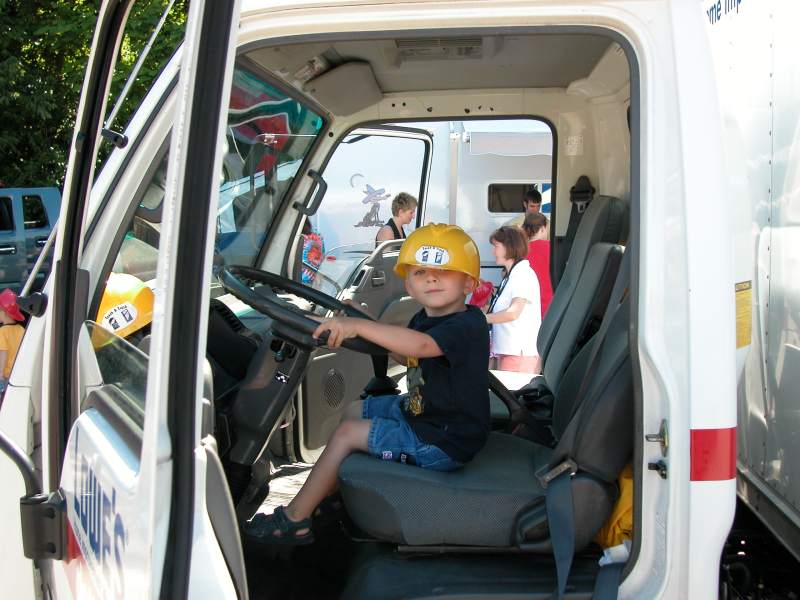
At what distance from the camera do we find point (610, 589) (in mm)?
1654

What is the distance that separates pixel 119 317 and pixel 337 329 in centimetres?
54

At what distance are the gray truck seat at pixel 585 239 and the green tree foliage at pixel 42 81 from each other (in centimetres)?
471

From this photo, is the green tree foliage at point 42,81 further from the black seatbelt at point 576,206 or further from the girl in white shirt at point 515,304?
the black seatbelt at point 576,206

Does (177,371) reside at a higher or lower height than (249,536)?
higher

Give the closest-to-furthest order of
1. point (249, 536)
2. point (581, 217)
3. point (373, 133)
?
point (249, 536) < point (581, 217) < point (373, 133)

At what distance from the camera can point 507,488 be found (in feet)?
6.52

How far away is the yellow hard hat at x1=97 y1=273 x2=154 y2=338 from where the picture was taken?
6.14ft

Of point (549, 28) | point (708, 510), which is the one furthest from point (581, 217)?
point (708, 510)

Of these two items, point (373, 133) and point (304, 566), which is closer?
point (304, 566)

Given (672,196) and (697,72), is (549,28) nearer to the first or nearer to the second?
(697,72)

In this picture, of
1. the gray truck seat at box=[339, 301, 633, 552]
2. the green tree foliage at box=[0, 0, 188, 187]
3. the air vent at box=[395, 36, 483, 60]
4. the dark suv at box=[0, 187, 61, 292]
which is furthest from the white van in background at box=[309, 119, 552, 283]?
the gray truck seat at box=[339, 301, 633, 552]

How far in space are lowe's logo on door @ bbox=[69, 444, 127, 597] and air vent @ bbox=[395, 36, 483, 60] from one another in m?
1.79

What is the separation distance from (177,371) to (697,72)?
3.86 feet

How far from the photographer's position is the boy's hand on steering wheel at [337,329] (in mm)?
2094
